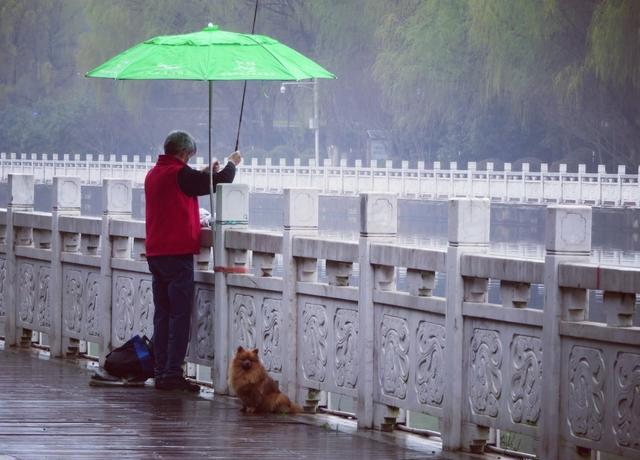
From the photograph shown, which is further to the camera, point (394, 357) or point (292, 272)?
point (292, 272)

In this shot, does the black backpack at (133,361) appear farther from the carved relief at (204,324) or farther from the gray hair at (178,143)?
the gray hair at (178,143)

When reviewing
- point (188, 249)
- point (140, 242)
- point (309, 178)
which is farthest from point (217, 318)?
point (309, 178)

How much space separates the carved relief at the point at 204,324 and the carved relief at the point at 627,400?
3.43 metres

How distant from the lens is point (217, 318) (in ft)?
26.8

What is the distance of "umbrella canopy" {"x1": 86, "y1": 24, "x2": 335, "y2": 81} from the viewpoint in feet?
25.8

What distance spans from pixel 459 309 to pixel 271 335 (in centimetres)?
177

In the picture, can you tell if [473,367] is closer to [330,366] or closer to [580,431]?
[580,431]

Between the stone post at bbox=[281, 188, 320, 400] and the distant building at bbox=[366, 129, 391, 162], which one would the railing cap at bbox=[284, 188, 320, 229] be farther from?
the distant building at bbox=[366, 129, 391, 162]

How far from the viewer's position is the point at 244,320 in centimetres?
803

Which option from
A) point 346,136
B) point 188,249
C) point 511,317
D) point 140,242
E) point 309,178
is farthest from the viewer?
point 346,136

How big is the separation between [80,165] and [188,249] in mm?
61503

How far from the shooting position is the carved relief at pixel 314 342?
7.36m

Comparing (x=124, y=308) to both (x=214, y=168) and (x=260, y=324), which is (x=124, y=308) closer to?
(x=214, y=168)

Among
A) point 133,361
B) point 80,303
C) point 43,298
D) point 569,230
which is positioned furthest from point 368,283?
point 43,298
